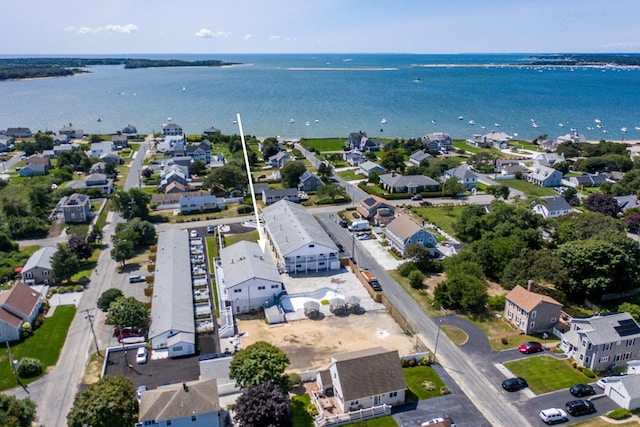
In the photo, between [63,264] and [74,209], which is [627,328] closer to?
[63,264]

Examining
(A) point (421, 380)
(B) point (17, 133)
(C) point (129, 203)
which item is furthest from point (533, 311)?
(B) point (17, 133)

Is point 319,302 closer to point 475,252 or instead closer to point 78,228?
point 475,252

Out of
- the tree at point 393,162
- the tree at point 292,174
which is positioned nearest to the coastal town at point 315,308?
the tree at point 292,174

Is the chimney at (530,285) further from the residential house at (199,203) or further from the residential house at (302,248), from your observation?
the residential house at (199,203)

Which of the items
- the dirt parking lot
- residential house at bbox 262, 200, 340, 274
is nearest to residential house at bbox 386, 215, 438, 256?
residential house at bbox 262, 200, 340, 274

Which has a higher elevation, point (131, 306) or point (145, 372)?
point (131, 306)

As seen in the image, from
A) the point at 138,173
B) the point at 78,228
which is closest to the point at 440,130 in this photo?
the point at 138,173

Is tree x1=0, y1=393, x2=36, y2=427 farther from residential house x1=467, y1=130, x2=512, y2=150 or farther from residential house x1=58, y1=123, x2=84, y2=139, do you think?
residential house x1=467, y1=130, x2=512, y2=150
